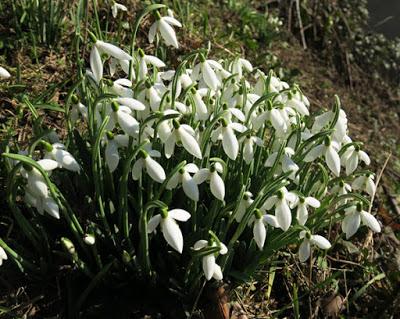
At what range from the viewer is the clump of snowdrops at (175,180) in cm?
159

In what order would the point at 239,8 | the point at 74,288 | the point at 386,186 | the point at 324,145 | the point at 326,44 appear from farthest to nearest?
the point at 326,44 < the point at 239,8 < the point at 386,186 < the point at 74,288 < the point at 324,145

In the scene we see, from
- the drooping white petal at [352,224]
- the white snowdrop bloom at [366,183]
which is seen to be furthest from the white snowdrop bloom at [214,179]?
the white snowdrop bloom at [366,183]

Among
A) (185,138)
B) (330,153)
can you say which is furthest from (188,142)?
(330,153)

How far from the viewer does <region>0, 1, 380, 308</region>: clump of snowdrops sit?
1.59m

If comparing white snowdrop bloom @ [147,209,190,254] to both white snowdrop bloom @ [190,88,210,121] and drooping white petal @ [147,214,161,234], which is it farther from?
white snowdrop bloom @ [190,88,210,121]

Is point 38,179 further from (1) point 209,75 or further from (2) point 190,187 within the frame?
(1) point 209,75

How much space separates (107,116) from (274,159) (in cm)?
55

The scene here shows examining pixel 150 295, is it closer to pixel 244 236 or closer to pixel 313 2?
pixel 244 236

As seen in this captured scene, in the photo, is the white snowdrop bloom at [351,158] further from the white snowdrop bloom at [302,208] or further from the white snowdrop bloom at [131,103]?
the white snowdrop bloom at [131,103]

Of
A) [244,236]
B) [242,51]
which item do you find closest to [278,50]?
[242,51]

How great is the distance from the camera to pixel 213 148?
81.1 inches

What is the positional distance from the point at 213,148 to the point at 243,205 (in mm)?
413

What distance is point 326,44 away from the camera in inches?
205

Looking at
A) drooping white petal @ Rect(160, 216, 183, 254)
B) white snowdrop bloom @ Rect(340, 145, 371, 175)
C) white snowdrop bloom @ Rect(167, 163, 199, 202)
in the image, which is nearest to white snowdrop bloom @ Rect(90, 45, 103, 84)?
white snowdrop bloom @ Rect(167, 163, 199, 202)
